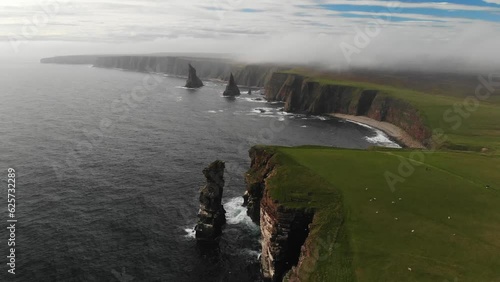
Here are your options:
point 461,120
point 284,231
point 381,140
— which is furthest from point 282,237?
point 461,120

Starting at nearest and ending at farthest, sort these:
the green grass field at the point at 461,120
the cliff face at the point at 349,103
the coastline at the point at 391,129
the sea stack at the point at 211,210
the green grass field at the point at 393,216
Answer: the green grass field at the point at 393,216, the sea stack at the point at 211,210, the green grass field at the point at 461,120, the coastline at the point at 391,129, the cliff face at the point at 349,103

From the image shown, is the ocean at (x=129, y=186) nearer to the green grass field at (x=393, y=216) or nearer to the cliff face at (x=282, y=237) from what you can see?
the cliff face at (x=282, y=237)

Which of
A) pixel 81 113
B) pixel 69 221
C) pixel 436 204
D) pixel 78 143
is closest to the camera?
pixel 436 204

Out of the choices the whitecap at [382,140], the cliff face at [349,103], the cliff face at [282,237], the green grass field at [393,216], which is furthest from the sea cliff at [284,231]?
the cliff face at [349,103]

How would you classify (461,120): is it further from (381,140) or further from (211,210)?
(211,210)

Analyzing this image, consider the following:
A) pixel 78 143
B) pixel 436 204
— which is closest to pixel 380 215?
pixel 436 204

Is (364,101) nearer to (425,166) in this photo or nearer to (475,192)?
(425,166)
